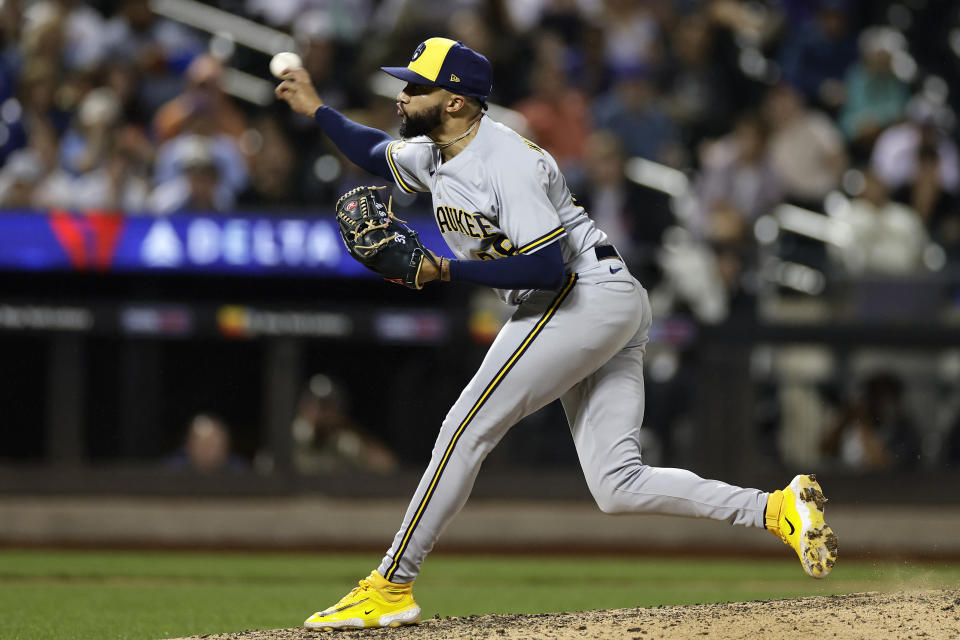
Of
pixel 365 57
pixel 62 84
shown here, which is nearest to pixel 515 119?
pixel 365 57

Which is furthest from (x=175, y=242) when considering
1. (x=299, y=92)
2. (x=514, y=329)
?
(x=514, y=329)

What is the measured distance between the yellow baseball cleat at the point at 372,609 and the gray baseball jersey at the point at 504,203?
976 mm

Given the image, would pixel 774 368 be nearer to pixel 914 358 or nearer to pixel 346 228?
pixel 914 358

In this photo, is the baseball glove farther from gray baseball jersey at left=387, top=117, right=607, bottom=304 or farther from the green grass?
the green grass

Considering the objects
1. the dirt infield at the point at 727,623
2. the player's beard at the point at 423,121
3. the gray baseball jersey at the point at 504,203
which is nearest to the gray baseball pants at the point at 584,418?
the gray baseball jersey at the point at 504,203

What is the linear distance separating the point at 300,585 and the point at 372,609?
2.45m

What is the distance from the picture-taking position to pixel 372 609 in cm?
394

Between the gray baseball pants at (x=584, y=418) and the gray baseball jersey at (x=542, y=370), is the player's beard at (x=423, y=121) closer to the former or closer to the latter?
the gray baseball jersey at (x=542, y=370)

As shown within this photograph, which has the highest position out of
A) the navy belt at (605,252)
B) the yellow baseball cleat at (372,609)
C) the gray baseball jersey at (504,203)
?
the gray baseball jersey at (504,203)

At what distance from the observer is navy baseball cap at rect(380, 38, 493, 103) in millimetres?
3850

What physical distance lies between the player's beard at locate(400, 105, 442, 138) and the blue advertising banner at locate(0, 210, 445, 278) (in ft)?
13.2

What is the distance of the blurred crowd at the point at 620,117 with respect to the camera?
8133 millimetres

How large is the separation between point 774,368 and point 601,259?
4.44 m

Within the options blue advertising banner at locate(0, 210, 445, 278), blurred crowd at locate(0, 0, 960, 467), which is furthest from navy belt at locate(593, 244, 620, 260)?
blue advertising banner at locate(0, 210, 445, 278)
